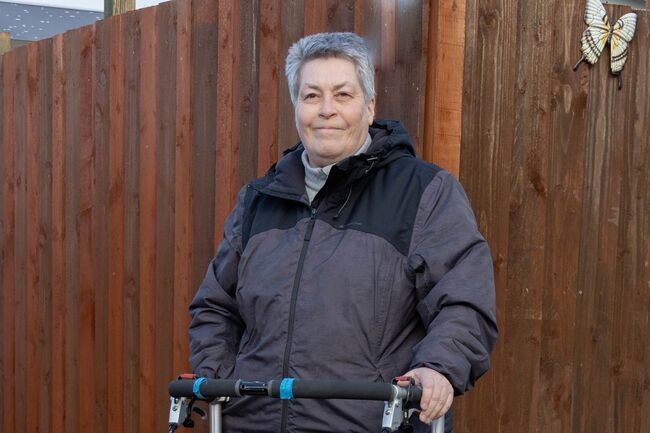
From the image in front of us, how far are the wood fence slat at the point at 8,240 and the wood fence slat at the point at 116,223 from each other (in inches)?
62.1

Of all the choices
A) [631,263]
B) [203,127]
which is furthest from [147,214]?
[631,263]

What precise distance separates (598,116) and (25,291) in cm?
403

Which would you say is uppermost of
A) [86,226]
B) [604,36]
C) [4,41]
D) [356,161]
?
[4,41]

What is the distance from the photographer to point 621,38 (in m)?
4.07

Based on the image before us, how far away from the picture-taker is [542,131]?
12.8ft

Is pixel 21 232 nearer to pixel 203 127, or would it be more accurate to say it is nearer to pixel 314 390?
pixel 203 127

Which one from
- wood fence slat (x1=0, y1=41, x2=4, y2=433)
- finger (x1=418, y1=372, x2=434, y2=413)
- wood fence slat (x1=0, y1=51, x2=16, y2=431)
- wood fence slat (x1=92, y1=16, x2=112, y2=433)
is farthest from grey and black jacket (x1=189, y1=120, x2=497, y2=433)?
wood fence slat (x1=0, y1=41, x2=4, y2=433)

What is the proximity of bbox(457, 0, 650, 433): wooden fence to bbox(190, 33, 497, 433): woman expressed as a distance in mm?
1048

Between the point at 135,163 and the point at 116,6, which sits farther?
the point at 116,6

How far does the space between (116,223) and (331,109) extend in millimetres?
2913

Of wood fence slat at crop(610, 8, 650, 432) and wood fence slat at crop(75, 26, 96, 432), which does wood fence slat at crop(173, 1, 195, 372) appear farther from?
wood fence slat at crop(610, 8, 650, 432)

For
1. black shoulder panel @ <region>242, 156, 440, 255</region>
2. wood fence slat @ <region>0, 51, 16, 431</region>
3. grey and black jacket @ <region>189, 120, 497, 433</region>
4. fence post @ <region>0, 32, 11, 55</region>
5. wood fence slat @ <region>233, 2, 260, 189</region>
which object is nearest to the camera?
grey and black jacket @ <region>189, 120, 497, 433</region>

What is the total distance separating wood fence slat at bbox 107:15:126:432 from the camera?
5.31m

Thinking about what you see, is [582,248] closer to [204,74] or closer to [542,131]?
[542,131]
